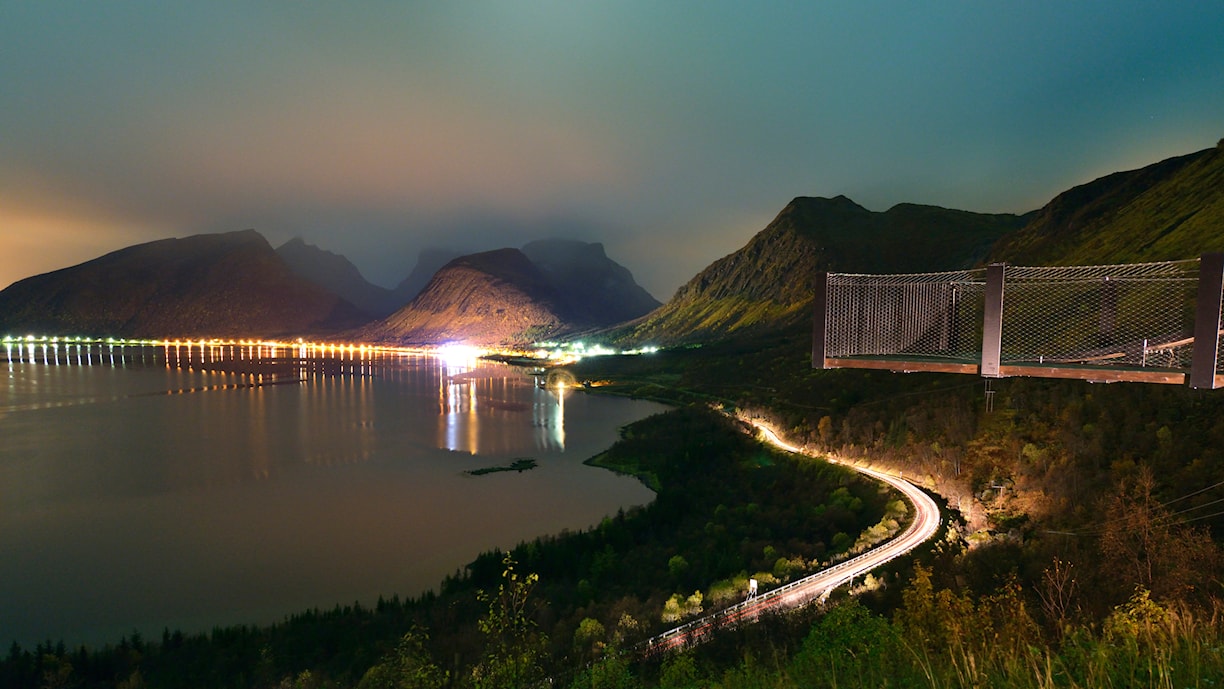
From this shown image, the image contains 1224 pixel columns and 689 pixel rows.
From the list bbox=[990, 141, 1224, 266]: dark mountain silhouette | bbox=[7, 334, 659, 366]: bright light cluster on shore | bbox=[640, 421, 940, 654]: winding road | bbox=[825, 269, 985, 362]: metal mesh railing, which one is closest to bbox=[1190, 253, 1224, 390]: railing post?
bbox=[825, 269, 985, 362]: metal mesh railing

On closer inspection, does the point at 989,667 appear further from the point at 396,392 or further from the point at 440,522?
the point at 396,392

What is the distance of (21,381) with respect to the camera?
82.6 m

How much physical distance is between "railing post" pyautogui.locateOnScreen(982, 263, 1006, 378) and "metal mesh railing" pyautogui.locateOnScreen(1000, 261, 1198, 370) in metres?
0.16

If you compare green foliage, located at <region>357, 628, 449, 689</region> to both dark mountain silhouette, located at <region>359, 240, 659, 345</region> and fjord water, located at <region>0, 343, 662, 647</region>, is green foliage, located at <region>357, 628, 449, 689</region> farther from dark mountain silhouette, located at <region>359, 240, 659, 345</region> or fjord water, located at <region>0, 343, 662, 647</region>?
dark mountain silhouette, located at <region>359, 240, 659, 345</region>

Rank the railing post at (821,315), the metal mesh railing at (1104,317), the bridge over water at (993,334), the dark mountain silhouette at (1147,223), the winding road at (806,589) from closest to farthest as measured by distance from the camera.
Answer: the bridge over water at (993,334) → the metal mesh railing at (1104,317) → the railing post at (821,315) → the winding road at (806,589) → the dark mountain silhouette at (1147,223)

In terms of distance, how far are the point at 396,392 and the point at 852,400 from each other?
55.8 m

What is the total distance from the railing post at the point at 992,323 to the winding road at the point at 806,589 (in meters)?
8.63

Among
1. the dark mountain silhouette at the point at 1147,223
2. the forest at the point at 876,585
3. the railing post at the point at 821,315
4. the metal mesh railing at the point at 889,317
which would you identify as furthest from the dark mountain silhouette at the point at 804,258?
the railing post at the point at 821,315

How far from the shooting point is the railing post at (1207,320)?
551 cm

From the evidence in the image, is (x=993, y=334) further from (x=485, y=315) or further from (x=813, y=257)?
(x=485, y=315)

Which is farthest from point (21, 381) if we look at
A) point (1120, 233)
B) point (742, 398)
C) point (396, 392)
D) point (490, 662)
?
point (1120, 233)

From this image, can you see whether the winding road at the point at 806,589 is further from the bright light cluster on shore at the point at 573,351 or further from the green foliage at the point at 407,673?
Answer: the bright light cluster on shore at the point at 573,351

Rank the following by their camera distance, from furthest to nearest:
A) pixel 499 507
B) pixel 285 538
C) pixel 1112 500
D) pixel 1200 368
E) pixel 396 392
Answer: pixel 396 392, pixel 499 507, pixel 285 538, pixel 1112 500, pixel 1200 368

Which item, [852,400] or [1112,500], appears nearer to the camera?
[1112,500]
